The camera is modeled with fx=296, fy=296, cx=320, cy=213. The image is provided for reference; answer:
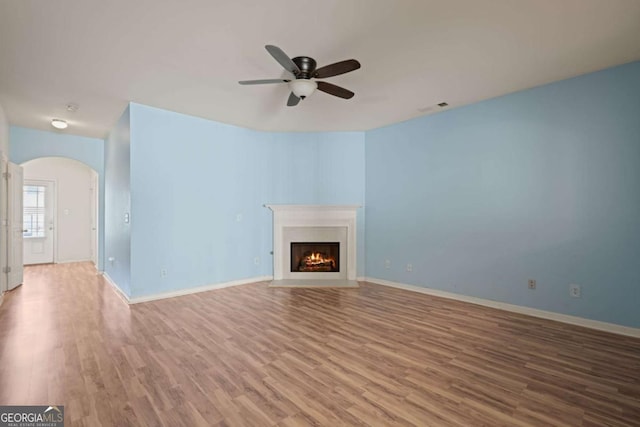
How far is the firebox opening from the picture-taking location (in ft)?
18.6

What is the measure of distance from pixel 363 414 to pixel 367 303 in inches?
92.7

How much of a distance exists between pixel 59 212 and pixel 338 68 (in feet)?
28.7

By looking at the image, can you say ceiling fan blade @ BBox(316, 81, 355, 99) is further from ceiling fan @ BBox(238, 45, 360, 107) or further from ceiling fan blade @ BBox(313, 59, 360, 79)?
ceiling fan blade @ BBox(313, 59, 360, 79)

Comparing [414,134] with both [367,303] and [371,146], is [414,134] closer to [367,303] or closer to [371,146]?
[371,146]

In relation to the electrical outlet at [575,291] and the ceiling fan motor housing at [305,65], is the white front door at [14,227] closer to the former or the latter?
the ceiling fan motor housing at [305,65]

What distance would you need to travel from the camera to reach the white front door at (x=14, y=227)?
15.4 ft

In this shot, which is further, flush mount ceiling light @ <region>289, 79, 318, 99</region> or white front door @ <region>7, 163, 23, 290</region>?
white front door @ <region>7, 163, 23, 290</region>

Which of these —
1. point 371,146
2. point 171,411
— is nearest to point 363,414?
point 171,411

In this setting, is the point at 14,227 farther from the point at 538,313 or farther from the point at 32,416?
the point at 538,313

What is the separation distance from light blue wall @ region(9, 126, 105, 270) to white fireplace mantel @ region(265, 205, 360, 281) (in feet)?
12.5

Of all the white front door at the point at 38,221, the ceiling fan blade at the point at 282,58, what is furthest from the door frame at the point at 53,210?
the ceiling fan blade at the point at 282,58

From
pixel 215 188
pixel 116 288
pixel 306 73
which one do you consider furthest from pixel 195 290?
→ pixel 306 73

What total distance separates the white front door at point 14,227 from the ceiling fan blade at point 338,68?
529cm

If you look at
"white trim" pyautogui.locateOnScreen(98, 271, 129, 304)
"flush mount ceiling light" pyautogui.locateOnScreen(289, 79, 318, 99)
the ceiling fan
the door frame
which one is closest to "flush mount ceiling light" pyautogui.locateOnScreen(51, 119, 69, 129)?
"white trim" pyautogui.locateOnScreen(98, 271, 129, 304)
